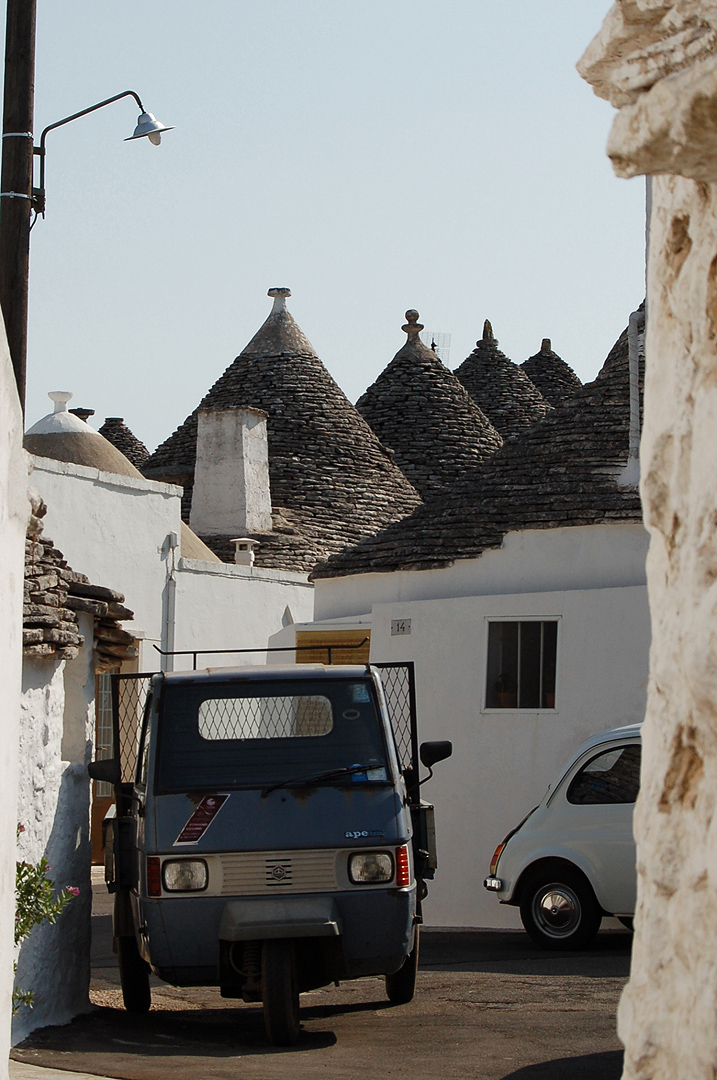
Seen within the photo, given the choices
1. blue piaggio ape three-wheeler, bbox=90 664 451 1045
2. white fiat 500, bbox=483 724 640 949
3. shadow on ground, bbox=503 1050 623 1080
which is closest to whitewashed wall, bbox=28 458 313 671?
white fiat 500, bbox=483 724 640 949

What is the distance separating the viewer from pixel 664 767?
8.89 ft

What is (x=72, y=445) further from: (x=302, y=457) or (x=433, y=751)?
(x=433, y=751)

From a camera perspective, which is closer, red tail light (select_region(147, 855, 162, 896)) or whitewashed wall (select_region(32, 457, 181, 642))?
red tail light (select_region(147, 855, 162, 896))

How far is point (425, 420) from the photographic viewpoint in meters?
32.0

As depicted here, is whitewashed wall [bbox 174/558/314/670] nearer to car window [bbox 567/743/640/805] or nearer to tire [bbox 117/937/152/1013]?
car window [bbox 567/743/640/805]

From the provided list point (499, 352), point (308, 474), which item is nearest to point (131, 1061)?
point (308, 474)

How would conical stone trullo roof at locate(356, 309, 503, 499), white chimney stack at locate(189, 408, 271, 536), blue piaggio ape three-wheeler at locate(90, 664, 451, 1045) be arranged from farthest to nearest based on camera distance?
1. conical stone trullo roof at locate(356, 309, 503, 499)
2. white chimney stack at locate(189, 408, 271, 536)
3. blue piaggio ape three-wheeler at locate(90, 664, 451, 1045)

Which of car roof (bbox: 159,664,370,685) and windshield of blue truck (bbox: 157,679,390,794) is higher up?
car roof (bbox: 159,664,370,685)

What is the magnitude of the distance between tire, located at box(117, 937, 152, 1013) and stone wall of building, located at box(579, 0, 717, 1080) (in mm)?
6333

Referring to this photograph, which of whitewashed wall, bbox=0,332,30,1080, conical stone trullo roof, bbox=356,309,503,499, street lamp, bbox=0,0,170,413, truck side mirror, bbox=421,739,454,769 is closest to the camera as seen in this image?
whitewashed wall, bbox=0,332,30,1080

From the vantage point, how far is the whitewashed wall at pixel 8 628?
6160 millimetres

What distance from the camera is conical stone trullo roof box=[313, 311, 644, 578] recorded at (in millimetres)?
15664

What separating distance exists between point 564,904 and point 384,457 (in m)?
19.1

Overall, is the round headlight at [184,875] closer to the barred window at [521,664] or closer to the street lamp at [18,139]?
the street lamp at [18,139]
